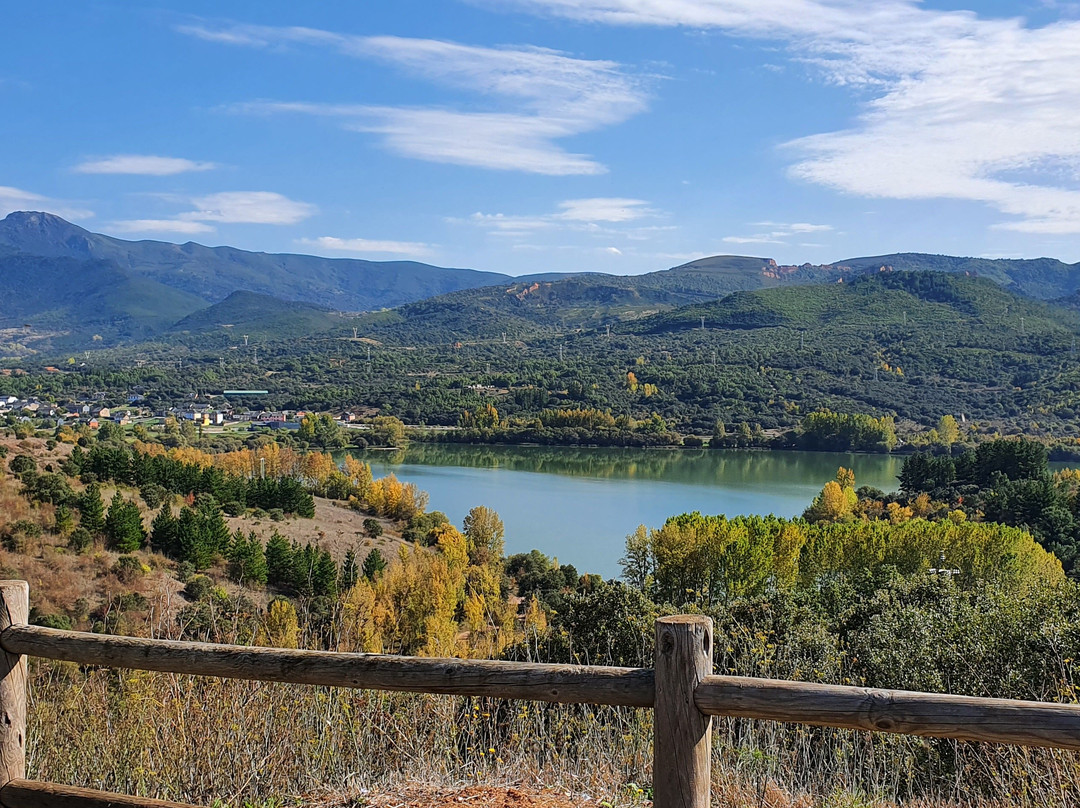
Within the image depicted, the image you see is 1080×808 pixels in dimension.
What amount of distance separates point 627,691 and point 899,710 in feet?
1.69

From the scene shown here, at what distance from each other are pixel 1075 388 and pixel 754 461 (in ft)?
81.0

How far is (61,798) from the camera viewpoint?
2.13 m

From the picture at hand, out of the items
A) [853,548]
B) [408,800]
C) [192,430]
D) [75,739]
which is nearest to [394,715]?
[408,800]

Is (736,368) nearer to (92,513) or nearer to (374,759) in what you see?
(92,513)

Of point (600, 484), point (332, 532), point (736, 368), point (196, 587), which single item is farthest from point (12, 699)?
point (736, 368)

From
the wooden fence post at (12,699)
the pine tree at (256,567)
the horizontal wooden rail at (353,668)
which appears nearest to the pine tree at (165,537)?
the pine tree at (256,567)

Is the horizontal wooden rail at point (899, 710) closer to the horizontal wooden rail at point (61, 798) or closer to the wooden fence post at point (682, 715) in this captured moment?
the wooden fence post at point (682, 715)

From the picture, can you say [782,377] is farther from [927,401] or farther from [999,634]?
[999,634]

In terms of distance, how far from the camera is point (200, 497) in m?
23.3

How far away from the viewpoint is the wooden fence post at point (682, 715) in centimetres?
181

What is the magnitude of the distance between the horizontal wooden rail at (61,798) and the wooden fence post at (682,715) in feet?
3.58

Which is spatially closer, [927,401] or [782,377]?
[927,401]

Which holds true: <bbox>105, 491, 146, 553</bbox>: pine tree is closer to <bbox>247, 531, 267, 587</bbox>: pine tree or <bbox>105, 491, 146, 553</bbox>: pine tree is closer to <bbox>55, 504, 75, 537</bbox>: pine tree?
<bbox>55, 504, 75, 537</bbox>: pine tree

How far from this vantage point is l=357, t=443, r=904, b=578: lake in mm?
30438
